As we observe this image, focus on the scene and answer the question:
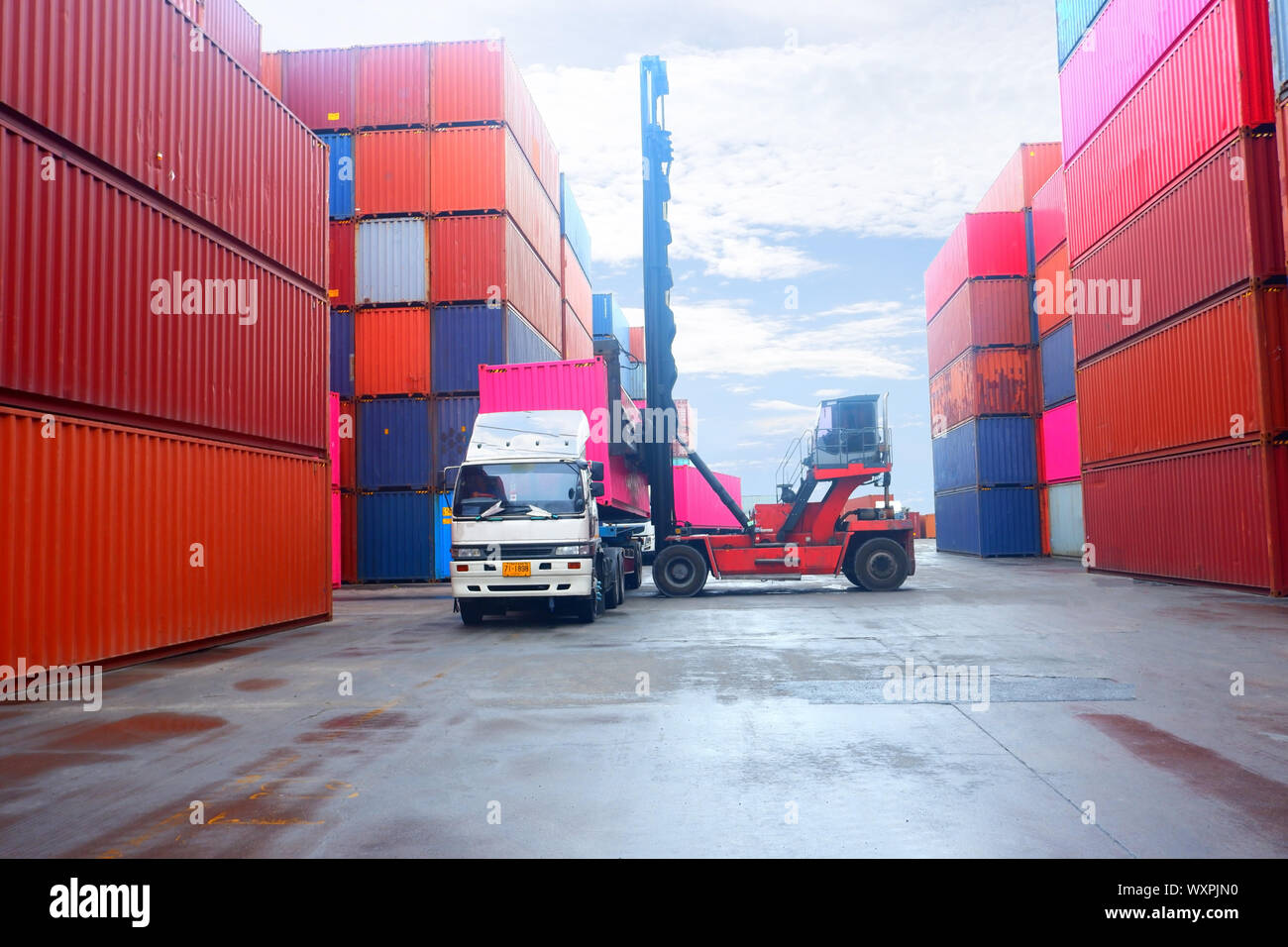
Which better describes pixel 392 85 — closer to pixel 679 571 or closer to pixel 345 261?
pixel 345 261

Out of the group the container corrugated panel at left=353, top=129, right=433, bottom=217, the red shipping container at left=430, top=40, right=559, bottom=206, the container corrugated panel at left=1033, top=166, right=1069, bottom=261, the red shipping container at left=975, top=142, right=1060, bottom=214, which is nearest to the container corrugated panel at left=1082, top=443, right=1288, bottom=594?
the container corrugated panel at left=1033, top=166, right=1069, bottom=261

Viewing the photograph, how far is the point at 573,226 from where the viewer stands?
110 ft

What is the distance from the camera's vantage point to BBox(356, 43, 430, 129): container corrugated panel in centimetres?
2305

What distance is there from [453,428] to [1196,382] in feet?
55.0

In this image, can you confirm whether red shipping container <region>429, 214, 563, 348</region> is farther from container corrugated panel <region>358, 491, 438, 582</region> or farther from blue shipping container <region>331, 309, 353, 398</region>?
container corrugated panel <region>358, 491, 438, 582</region>

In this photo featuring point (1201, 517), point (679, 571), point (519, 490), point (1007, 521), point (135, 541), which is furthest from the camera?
point (1007, 521)

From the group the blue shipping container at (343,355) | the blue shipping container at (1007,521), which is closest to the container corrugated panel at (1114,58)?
the blue shipping container at (1007,521)

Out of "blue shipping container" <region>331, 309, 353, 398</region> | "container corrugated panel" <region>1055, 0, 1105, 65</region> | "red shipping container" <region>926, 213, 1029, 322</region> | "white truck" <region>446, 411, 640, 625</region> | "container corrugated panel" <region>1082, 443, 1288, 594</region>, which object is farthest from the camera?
"red shipping container" <region>926, 213, 1029, 322</region>

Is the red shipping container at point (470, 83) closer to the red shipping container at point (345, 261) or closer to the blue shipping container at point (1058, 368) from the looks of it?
the red shipping container at point (345, 261)

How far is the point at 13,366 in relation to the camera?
8.05 meters

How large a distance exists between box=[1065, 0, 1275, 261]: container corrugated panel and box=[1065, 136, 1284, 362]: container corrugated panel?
0.48 meters

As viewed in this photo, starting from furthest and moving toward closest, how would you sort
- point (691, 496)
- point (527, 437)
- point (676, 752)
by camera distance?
point (691, 496) → point (527, 437) → point (676, 752)

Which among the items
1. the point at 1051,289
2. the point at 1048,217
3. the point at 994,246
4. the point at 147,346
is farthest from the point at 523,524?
→ the point at 994,246
